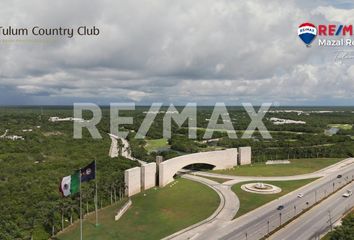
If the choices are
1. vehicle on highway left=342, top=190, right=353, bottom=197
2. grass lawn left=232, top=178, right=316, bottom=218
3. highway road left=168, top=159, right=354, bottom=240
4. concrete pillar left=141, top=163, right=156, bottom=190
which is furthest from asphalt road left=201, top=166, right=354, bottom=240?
concrete pillar left=141, top=163, right=156, bottom=190

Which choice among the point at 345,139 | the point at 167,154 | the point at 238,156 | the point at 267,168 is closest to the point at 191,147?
the point at 167,154

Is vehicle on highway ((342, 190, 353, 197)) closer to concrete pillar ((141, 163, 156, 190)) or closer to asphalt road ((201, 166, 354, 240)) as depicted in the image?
asphalt road ((201, 166, 354, 240))

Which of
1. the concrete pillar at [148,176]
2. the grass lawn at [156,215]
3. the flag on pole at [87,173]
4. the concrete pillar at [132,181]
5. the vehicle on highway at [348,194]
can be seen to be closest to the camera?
the flag on pole at [87,173]

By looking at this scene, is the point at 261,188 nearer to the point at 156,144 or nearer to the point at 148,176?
the point at 148,176

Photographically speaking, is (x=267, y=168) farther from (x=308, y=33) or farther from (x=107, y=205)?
(x=107, y=205)

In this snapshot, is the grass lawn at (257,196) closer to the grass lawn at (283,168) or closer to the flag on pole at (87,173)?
the grass lawn at (283,168)

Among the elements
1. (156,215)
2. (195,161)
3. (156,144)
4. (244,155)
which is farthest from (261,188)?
(156,144)

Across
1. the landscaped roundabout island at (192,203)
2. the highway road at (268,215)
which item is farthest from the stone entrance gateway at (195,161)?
the highway road at (268,215)
